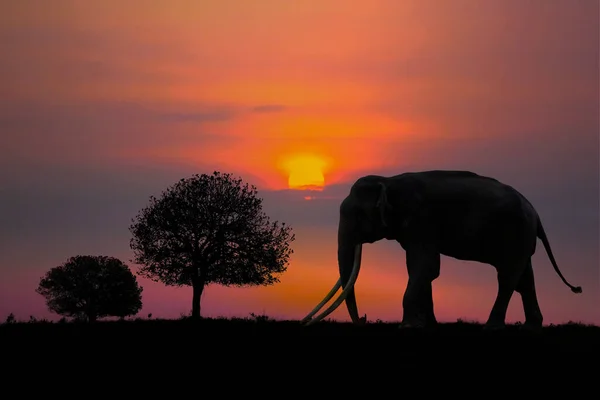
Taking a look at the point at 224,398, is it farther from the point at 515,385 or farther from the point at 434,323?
the point at 434,323

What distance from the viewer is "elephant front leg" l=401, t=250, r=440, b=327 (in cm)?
2225

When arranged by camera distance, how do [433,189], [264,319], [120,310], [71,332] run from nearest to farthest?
1. [71,332]
2. [433,189]
3. [264,319]
4. [120,310]

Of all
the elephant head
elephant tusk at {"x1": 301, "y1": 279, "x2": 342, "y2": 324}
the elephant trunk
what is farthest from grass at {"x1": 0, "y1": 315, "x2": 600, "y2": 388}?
the elephant head

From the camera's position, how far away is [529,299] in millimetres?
25016

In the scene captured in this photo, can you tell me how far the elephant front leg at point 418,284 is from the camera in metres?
22.2

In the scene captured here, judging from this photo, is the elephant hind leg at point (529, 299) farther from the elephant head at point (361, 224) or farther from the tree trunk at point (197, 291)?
the tree trunk at point (197, 291)

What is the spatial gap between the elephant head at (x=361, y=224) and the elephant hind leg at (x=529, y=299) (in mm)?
4543

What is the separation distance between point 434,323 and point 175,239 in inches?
837

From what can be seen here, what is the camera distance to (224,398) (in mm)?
13102

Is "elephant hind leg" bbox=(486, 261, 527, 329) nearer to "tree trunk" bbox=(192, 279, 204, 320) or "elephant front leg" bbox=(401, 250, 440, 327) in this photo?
"elephant front leg" bbox=(401, 250, 440, 327)

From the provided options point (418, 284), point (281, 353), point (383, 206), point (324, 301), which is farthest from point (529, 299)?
point (281, 353)

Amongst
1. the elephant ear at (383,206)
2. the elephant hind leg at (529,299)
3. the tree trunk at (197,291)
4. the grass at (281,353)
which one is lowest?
the grass at (281,353)

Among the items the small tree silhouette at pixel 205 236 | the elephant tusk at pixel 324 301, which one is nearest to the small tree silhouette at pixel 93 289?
the small tree silhouette at pixel 205 236

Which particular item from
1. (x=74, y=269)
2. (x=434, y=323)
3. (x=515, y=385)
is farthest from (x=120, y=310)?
(x=515, y=385)
